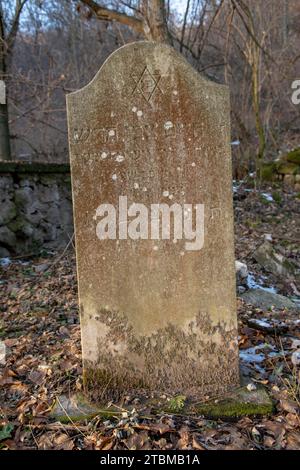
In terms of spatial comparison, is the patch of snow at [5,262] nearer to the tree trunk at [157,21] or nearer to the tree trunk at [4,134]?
the tree trunk at [4,134]

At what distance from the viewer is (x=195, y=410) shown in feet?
8.30

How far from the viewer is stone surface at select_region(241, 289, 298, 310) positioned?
4.26 metres

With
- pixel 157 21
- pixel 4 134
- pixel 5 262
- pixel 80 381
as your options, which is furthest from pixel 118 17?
pixel 80 381

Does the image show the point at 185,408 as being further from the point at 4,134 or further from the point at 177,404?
the point at 4,134

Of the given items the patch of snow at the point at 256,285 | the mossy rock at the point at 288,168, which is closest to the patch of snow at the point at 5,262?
the patch of snow at the point at 256,285

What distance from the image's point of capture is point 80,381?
9.20 feet

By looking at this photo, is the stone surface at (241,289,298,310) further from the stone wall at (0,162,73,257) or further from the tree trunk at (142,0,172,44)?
the tree trunk at (142,0,172,44)

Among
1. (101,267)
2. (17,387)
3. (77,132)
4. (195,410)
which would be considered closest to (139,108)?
(77,132)

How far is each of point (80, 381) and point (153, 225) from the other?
1164 mm

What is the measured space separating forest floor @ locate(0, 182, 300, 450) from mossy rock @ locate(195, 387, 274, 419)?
4cm

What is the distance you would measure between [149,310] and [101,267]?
1.35 ft

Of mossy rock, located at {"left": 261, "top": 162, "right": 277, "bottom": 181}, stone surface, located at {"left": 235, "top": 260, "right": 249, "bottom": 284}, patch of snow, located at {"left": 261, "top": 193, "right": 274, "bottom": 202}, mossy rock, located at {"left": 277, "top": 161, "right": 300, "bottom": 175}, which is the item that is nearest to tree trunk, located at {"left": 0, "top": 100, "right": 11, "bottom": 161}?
patch of snow, located at {"left": 261, "top": 193, "right": 274, "bottom": 202}

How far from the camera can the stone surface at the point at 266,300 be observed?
4.26 meters

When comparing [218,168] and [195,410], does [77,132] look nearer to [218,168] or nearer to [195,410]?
[218,168]
